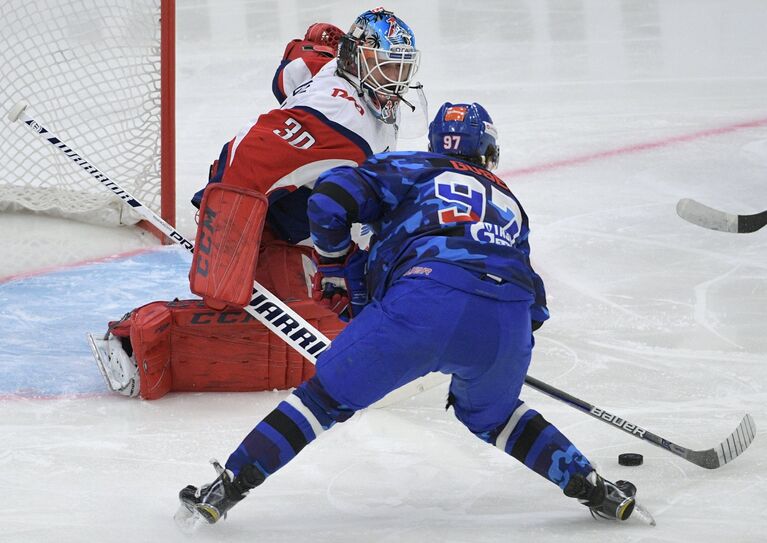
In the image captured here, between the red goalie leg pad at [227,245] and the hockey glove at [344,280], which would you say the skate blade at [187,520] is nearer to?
the hockey glove at [344,280]

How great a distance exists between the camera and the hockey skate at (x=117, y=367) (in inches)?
127

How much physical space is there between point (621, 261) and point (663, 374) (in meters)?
1.01

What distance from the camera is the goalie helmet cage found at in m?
4.54

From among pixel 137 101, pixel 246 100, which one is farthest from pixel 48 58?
pixel 246 100

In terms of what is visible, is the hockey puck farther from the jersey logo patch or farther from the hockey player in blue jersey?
the jersey logo patch

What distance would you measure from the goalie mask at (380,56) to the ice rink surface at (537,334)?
0.84 meters

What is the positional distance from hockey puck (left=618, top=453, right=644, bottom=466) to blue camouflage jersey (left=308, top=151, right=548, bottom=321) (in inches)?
24.6

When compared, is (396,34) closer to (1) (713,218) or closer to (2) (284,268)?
(2) (284,268)

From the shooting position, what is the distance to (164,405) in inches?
128

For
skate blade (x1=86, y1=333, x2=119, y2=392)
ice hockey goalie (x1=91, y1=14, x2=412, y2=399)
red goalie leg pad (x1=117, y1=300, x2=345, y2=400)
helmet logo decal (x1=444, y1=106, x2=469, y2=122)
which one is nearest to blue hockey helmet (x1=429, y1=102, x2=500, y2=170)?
helmet logo decal (x1=444, y1=106, x2=469, y2=122)

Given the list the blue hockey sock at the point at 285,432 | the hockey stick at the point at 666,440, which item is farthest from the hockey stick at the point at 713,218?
the blue hockey sock at the point at 285,432

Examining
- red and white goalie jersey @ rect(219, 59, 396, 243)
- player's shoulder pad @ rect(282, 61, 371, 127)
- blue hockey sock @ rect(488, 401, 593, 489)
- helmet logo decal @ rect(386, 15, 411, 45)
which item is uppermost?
helmet logo decal @ rect(386, 15, 411, 45)

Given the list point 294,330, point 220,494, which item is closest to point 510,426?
point 220,494

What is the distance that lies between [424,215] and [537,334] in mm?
1536
